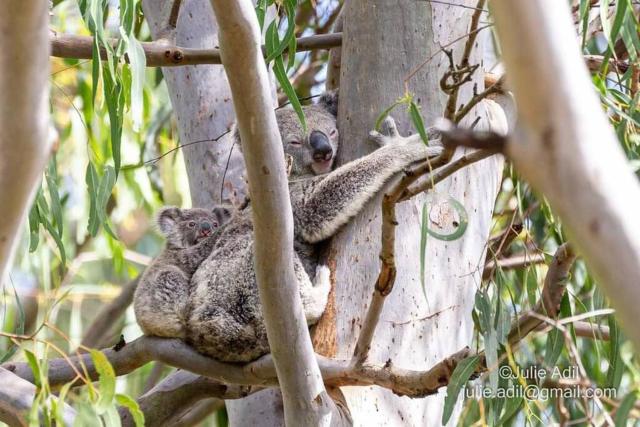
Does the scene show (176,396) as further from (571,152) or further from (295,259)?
(571,152)

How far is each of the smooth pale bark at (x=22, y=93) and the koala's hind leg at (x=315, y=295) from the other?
150 centimetres

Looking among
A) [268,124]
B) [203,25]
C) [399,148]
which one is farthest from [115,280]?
[268,124]

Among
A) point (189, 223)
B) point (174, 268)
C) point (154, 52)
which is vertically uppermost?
point (154, 52)

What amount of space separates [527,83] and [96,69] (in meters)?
1.90

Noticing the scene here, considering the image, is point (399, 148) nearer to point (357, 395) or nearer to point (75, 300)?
point (357, 395)

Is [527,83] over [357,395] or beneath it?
over

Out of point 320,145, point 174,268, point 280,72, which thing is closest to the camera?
point 280,72

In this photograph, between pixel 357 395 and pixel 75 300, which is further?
pixel 75 300

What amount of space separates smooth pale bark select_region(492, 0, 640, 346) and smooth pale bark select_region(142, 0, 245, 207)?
8.71 ft

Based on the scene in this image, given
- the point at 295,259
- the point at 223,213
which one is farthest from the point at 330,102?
the point at 295,259

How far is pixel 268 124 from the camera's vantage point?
1.97 metres

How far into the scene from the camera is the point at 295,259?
10.2 feet

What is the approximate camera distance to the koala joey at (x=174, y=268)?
10.3ft

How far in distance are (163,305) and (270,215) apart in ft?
4.03
